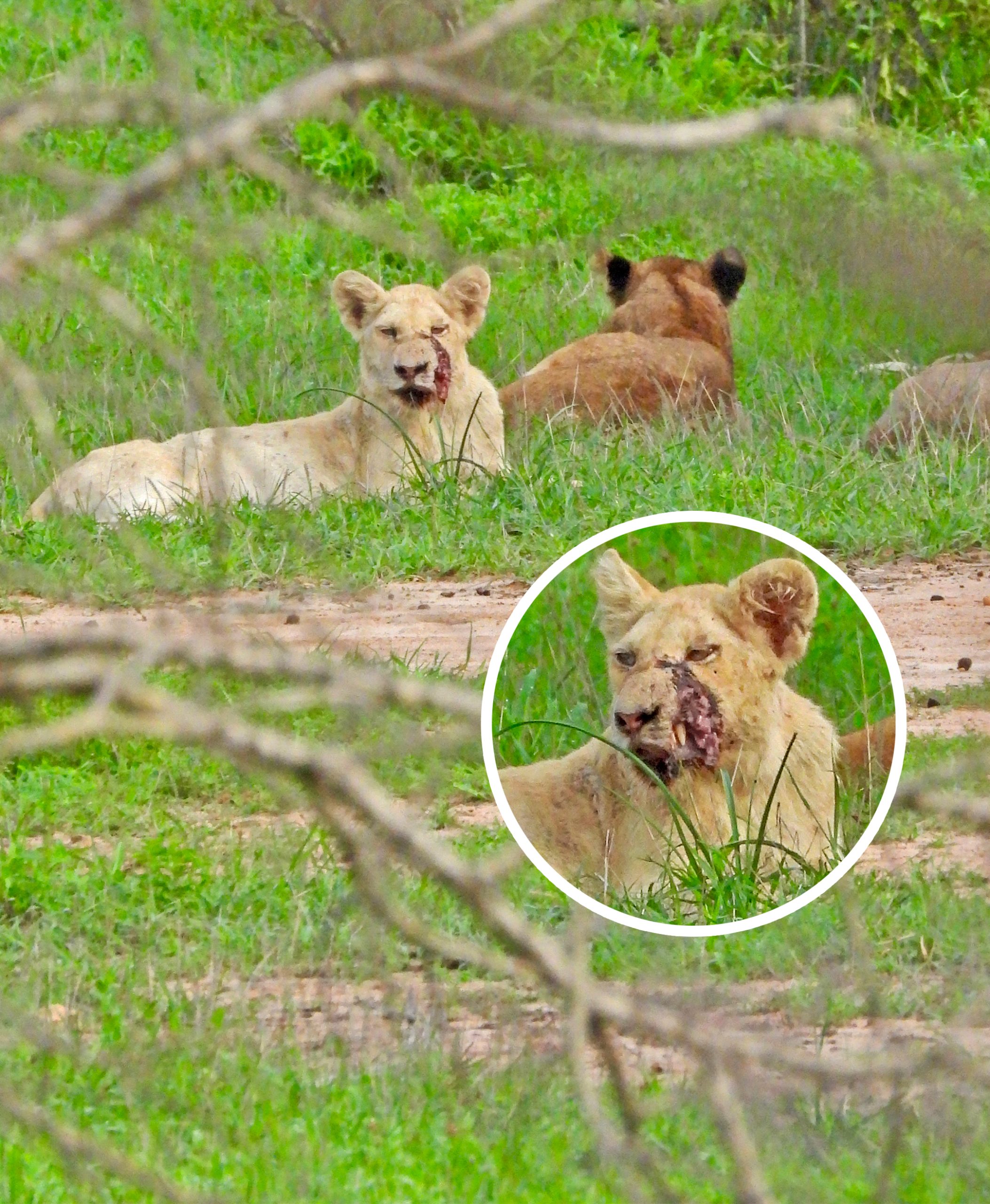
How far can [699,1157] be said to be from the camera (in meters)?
3.30

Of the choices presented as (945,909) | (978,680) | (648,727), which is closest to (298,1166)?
(648,727)

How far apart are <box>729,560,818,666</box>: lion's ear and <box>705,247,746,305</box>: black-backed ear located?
5.45 m

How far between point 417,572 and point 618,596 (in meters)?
3.07

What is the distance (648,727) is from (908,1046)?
717mm

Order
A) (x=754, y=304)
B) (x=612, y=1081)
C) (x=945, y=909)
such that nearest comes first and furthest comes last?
1. (x=612, y=1081)
2. (x=945, y=909)
3. (x=754, y=304)

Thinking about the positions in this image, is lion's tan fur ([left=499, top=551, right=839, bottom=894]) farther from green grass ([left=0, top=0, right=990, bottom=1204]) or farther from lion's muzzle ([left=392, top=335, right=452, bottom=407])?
lion's muzzle ([left=392, top=335, right=452, bottom=407])

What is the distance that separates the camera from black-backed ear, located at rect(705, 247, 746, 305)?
926 centimetres

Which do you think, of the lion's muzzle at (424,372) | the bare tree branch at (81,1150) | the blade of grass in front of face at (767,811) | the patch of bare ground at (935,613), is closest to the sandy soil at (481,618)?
the patch of bare ground at (935,613)

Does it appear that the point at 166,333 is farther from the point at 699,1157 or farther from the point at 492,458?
the point at 699,1157

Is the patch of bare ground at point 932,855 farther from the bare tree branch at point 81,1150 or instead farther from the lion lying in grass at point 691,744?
the bare tree branch at point 81,1150

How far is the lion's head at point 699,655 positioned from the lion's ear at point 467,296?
3.89 metres

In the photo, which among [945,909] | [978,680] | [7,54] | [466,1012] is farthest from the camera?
[7,54]

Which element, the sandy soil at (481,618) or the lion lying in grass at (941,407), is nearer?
the sandy soil at (481,618)

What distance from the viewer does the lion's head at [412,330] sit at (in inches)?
302
